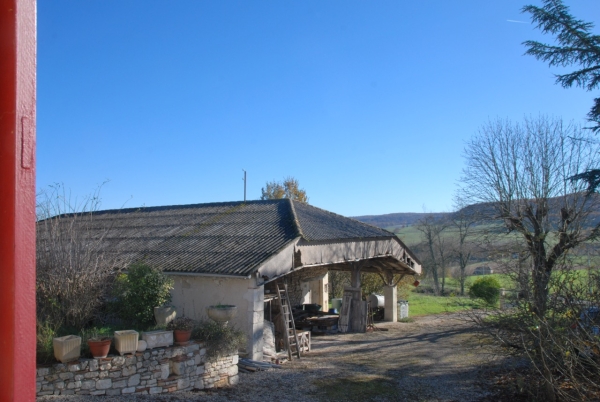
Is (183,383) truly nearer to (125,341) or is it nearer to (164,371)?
(164,371)

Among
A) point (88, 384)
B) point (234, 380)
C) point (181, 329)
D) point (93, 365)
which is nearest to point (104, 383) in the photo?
point (88, 384)

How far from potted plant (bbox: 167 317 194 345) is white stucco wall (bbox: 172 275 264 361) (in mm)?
1999

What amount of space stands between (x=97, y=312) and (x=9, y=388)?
36.6 ft

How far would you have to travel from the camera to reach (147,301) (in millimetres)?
10617

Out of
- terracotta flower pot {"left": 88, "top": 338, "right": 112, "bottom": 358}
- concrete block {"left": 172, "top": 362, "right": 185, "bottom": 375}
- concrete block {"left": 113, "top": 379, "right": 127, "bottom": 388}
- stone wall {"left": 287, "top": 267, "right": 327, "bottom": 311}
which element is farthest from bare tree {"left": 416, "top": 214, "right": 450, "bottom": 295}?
terracotta flower pot {"left": 88, "top": 338, "right": 112, "bottom": 358}

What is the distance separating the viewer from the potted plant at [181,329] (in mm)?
9664

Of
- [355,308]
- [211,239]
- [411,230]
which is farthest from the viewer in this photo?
[411,230]

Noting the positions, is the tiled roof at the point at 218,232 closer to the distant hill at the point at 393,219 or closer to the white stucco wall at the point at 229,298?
the white stucco wall at the point at 229,298

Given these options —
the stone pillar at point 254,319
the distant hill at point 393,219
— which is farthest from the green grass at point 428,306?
the distant hill at point 393,219

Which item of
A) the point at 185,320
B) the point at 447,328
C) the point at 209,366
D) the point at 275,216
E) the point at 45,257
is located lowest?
the point at 447,328

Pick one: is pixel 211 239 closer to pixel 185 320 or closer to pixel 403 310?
pixel 185 320

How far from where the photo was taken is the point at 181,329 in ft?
32.0

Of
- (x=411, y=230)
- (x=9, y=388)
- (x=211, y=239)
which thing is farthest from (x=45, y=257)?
(x=411, y=230)

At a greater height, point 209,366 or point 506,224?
point 506,224
